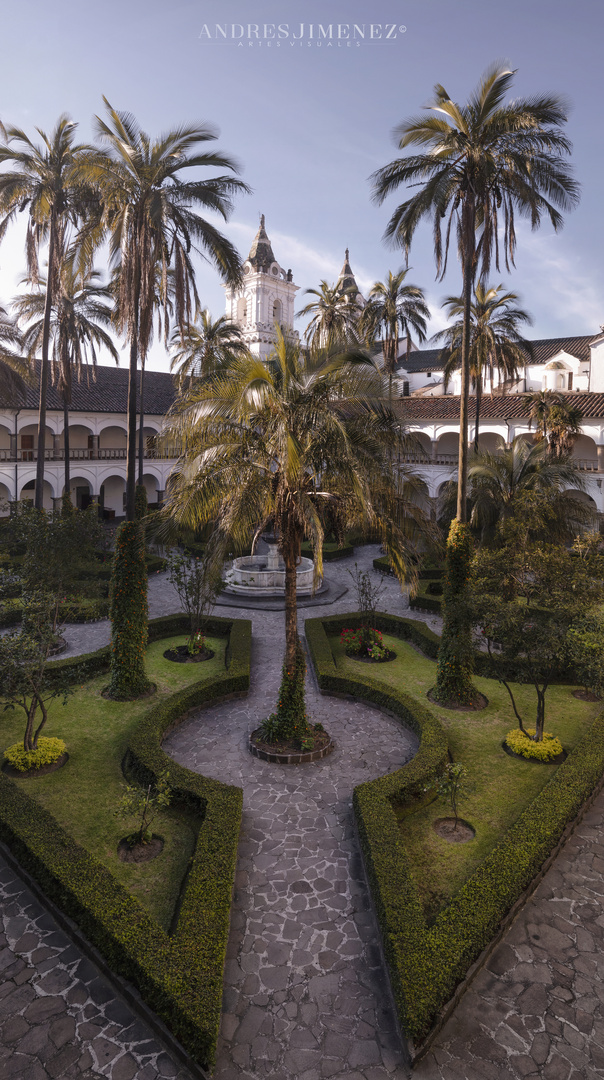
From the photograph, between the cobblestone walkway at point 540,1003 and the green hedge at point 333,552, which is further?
the green hedge at point 333,552

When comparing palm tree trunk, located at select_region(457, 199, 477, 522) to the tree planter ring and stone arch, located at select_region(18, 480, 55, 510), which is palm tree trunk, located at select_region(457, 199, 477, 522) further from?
stone arch, located at select_region(18, 480, 55, 510)

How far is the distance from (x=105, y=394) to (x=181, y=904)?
117 ft

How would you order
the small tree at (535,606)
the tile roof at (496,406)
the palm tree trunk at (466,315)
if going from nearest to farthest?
the small tree at (535,606)
the palm tree trunk at (466,315)
the tile roof at (496,406)

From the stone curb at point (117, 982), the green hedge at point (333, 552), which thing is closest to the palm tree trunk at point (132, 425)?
the stone curb at point (117, 982)

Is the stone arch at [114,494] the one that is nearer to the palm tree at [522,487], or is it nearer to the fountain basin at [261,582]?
the fountain basin at [261,582]

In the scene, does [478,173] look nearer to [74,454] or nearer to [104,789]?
[104,789]

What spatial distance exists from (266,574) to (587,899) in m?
15.7

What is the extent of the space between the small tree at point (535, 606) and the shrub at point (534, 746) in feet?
0.49

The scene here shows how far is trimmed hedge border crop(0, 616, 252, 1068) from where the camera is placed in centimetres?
555

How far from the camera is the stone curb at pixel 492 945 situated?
5.44 meters

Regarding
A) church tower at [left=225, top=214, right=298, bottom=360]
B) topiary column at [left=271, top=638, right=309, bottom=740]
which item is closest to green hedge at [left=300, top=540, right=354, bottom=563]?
Answer: topiary column at [left=271, top=638, right=309, bottom=740]

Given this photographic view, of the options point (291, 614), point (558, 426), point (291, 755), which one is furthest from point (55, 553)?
point (558, 426)

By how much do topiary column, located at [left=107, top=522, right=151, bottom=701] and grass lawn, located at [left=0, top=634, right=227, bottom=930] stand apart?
476mm

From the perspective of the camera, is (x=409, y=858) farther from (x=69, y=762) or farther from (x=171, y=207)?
(x=171, y=207)
